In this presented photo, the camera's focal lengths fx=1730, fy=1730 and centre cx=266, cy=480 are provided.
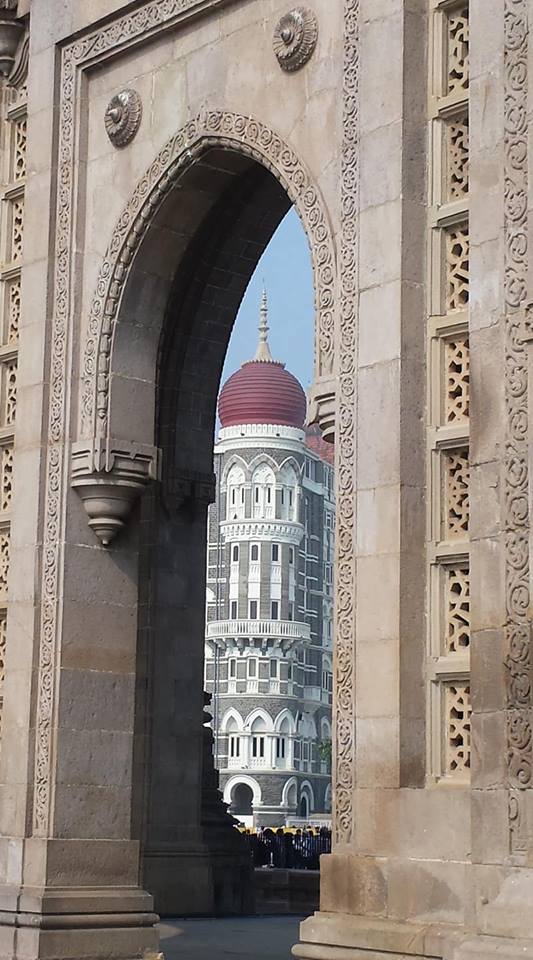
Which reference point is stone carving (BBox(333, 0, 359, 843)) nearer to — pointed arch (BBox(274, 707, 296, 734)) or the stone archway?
the stone archway

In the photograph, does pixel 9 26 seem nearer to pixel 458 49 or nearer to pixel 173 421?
pixel 173 421

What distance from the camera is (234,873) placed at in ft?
68.7

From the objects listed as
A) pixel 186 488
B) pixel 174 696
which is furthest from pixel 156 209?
pixel 174 696

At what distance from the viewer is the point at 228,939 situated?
18281 mm

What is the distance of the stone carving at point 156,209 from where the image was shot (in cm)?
1378

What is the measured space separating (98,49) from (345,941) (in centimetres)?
877

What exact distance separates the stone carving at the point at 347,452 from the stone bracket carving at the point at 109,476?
10.2ft

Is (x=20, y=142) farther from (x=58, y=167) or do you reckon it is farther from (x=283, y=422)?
(x=283, y=422)

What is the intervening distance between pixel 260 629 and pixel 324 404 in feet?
357

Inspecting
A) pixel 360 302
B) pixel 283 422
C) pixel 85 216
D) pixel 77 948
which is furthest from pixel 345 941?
pixel 283 422

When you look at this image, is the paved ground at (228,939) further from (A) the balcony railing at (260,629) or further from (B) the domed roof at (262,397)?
(A) the balcony railing at (260,629)

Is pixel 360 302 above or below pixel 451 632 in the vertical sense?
above

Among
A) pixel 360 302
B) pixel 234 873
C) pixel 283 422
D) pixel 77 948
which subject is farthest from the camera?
pixel 283 422

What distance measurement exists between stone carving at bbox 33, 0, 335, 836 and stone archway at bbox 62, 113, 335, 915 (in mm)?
304
